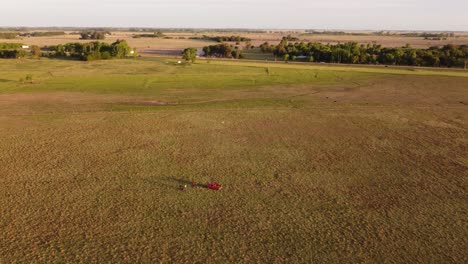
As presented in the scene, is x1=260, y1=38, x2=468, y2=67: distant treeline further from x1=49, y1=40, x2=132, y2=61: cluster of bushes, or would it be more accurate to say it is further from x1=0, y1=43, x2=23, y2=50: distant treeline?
x1=0, y1=43, x2=23, y2=50: distant treeline

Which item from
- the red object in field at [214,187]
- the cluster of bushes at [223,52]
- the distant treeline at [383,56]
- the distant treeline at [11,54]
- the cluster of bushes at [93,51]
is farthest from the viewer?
the cluster of bushes at [223,52]

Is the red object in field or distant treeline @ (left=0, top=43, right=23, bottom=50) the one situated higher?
distant treeline @ (left=0, top=43, right=23, bottom=50)

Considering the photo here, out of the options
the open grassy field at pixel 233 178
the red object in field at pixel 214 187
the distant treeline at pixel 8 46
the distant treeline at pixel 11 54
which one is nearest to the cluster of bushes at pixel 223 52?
the distant treeline at pixel 11 54

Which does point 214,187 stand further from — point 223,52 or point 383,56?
point 223,52

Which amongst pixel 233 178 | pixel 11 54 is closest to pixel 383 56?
pixel 233 178

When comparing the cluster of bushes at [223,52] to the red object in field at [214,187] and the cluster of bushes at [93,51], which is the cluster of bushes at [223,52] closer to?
the cluster of bushes at [93,51]

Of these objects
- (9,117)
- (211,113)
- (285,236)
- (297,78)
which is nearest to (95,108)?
(9,117)

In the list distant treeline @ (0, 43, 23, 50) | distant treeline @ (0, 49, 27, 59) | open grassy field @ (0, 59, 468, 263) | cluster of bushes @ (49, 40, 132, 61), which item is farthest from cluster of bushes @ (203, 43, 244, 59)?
open grassy field @ (0, 59, 468, 263)
